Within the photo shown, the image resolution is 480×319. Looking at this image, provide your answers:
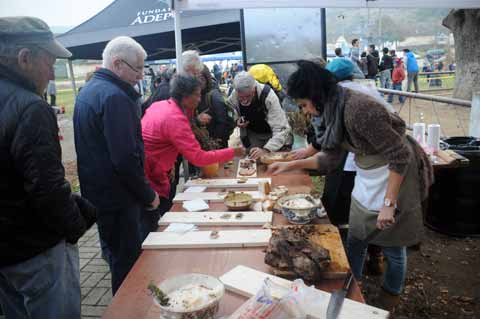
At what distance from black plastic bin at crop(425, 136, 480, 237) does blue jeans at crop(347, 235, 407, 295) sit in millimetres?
1728

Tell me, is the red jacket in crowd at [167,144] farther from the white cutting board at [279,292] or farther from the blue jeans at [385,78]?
the blue jeans at [385,78]

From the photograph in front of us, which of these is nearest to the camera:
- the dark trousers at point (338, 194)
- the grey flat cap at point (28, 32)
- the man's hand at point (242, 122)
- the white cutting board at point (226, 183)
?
the grey flat cap at point (28, 32)

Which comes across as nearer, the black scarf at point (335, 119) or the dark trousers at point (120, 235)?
the black scarf at point (335, 119)

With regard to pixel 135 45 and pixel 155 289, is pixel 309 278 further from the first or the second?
pixel 135 45

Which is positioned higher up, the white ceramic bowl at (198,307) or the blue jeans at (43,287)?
the white ceramic bowl at (198,307)

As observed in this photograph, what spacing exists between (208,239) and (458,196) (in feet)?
9.48

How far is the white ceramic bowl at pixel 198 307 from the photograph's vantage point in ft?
3.91

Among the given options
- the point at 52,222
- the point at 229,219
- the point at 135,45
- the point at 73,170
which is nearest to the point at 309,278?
the point at 229,219

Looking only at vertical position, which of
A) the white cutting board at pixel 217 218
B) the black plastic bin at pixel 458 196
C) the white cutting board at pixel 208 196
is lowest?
the black plastic bin at pixel 458 196

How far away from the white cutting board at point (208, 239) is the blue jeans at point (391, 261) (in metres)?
0.72

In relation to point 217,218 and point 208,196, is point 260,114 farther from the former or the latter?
point 217,218

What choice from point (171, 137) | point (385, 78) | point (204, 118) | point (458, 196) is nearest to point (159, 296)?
point (171, 137)

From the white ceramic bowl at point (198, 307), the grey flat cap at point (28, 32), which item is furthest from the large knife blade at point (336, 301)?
the grey flat cap at point (28, 32)

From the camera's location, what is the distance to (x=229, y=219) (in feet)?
6.97
